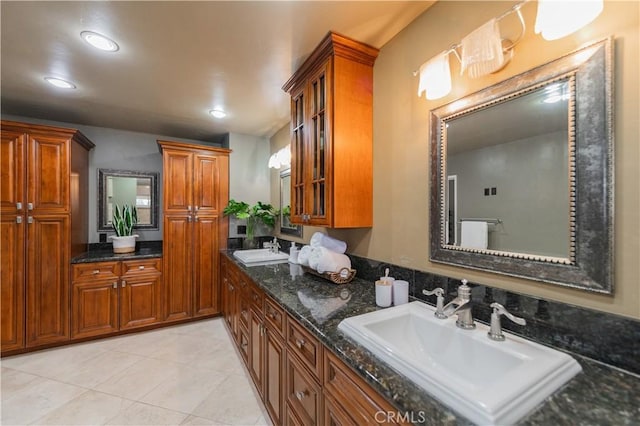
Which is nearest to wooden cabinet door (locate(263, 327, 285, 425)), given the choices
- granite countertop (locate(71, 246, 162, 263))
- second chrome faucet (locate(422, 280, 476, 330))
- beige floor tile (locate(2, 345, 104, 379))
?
second chrome faucet (locate(422, 280, 476, 330))

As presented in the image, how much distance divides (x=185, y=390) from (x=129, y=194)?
2.52 meters

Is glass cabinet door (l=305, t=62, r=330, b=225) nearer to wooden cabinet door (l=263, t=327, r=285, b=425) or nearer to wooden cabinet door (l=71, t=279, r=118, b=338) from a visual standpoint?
wooden cabinet door (l=263, t=327, r=285, b=425)

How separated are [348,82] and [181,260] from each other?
2739 mm

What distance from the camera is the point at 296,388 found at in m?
1.31

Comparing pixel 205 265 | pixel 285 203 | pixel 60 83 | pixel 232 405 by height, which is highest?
pixel 60 83

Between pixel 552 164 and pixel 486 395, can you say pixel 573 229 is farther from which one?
pixel 486 395

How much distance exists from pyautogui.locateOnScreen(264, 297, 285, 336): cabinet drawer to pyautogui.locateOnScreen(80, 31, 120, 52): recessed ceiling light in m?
1.88

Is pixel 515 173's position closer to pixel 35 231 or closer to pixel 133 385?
pixel 133 385

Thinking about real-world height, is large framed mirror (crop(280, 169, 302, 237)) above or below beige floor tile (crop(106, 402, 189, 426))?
above

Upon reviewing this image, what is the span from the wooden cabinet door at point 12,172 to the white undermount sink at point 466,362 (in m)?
3.23

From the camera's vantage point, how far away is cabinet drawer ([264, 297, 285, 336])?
57.9 inches

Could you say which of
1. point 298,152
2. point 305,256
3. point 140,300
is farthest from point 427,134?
point 140,300

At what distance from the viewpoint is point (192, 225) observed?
10.7 feet

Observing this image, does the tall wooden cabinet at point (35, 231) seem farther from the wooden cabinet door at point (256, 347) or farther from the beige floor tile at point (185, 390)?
the wooden cabinet door at point (256, 347)
